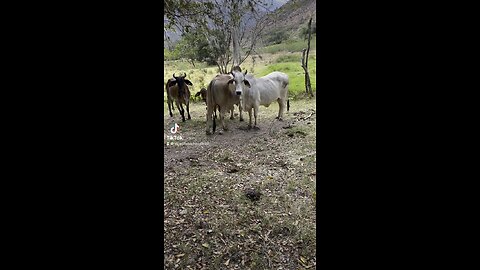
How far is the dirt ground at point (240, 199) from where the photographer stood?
5.63 feet

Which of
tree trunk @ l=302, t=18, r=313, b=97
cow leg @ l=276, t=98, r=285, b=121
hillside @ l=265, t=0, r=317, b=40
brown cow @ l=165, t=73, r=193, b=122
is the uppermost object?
hillside @ l=265, t=0, r=317, b=40

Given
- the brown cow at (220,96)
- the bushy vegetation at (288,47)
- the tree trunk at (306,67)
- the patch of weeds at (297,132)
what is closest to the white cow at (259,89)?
the brown cow at (220,96)

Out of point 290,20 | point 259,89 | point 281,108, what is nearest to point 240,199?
point 259,89

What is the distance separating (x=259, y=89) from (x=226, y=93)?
809 millimetres

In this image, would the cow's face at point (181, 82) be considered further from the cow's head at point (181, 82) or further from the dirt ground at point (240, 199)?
the dirt ground at point (240, 199)

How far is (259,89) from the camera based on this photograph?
4.80 metres

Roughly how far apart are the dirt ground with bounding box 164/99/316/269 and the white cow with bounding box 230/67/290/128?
1.40 ft

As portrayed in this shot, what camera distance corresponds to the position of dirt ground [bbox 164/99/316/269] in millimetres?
1715

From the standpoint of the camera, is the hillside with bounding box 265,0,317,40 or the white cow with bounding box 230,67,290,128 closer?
the white cow with bounding box 230,67,290,128

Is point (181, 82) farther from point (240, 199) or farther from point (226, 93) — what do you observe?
point (240, 199)

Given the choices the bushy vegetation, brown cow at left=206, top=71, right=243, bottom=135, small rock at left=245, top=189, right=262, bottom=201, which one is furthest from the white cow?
small rock at left=245, top=189, right=262, bottom=201

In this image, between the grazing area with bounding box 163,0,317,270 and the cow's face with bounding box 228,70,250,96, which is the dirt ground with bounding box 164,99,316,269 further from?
the cow's face with bounding box 228,70,250,96

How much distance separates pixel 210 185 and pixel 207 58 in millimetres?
2903
